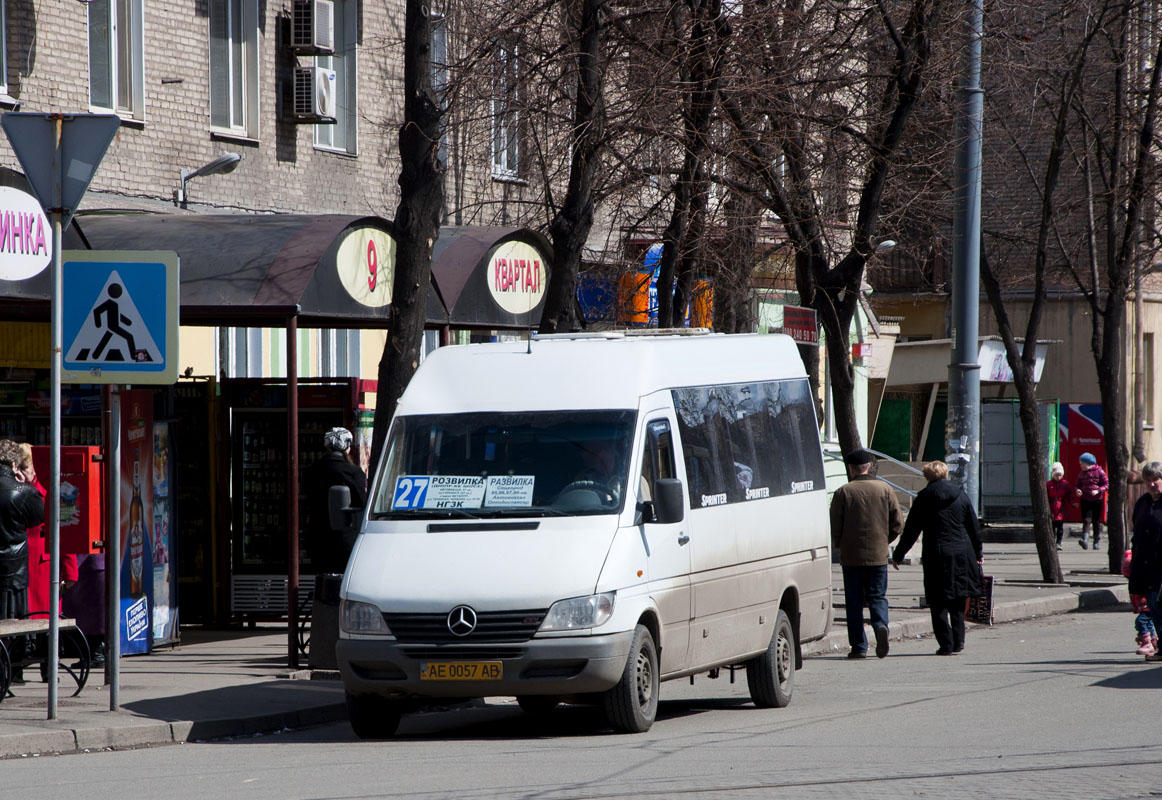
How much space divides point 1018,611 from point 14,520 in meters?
11.6

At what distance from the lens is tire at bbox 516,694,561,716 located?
34.9 feet

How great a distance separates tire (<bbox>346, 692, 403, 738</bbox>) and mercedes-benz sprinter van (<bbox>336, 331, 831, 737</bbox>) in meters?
0.02

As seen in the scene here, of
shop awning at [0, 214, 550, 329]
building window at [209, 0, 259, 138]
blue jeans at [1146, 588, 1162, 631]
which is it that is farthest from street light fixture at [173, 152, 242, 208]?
blue jeans at [1146, 588, 1162, 631]

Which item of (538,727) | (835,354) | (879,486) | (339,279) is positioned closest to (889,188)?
(835,354)

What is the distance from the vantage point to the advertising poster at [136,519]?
13648mm

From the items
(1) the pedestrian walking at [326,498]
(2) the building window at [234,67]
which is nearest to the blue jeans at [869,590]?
(1) the pedestrian walking at [326,498]

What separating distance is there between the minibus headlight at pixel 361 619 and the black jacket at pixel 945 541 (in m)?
6.63

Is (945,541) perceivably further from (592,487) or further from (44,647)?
(44,647)

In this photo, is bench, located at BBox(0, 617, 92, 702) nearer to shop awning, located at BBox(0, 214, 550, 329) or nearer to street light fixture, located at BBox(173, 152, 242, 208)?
shop awning, located at BBox(0, 214, 550, 329)

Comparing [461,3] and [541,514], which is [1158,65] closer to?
[461,3]

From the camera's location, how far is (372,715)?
10406 mm

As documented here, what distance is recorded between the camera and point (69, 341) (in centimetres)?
1063

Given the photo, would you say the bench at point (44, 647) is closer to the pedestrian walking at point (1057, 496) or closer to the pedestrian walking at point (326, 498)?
the pedestrian walking at point (326, 498)

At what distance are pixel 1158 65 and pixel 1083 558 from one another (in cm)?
917
